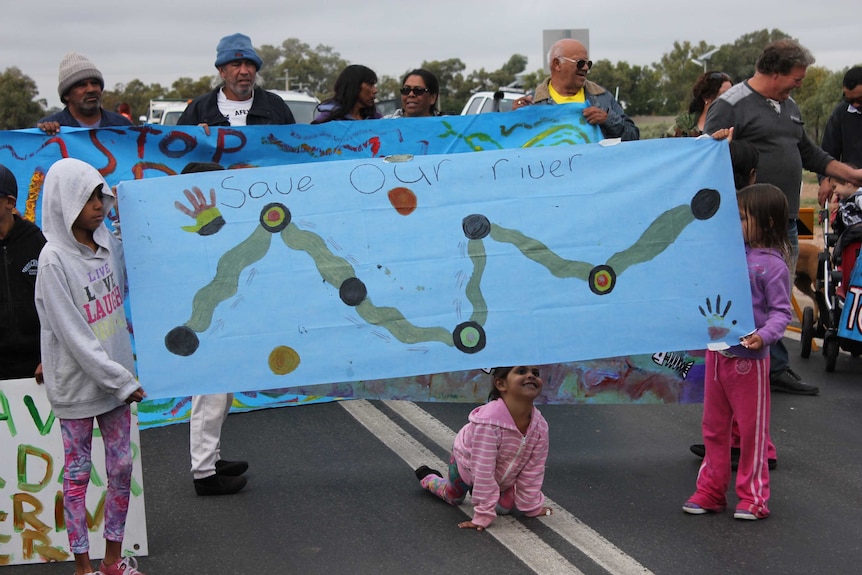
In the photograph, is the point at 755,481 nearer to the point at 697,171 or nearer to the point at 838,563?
the point at 838,563

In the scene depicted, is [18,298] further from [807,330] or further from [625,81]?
[625,81]

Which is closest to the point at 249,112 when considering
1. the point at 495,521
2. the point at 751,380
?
the point at 495,521

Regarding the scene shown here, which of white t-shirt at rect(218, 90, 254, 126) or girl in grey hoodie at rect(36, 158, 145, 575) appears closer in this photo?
girl in grey hoodie at rect(36, 158, 145, 575)

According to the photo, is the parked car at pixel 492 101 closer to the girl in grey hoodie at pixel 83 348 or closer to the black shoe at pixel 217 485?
the black shoe at pixel 217 485

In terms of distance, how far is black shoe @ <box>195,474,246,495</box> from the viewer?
5.29 m

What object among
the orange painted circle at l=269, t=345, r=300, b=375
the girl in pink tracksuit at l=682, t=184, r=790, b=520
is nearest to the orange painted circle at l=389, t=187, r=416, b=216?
the orange painted circle at l=269, t=345, r=300, b=375

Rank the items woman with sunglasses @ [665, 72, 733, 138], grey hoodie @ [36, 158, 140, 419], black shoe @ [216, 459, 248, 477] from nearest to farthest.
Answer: grey hoodie @ [36, 158, 140, 419] → black shoe @ [216, 459, 248, 477] → woman with sunglasses @ [665, 72, 733, 138]

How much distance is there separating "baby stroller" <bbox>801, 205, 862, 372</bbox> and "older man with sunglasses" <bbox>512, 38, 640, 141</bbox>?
2.20m

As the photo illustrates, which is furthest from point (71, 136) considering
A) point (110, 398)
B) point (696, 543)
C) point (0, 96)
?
point (0, 96)

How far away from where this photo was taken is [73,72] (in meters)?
6.54

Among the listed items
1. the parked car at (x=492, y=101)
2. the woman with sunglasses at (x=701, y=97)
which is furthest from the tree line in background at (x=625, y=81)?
the woman with sunglasses at (x=701, y=97)

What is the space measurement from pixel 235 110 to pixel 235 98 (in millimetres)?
111

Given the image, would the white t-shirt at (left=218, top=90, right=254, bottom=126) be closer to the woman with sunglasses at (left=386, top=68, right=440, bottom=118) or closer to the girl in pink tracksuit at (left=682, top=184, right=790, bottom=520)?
the woman with sunglasses at (left=386, top=68, right=440, bottom=118)

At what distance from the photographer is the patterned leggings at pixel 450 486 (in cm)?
495
